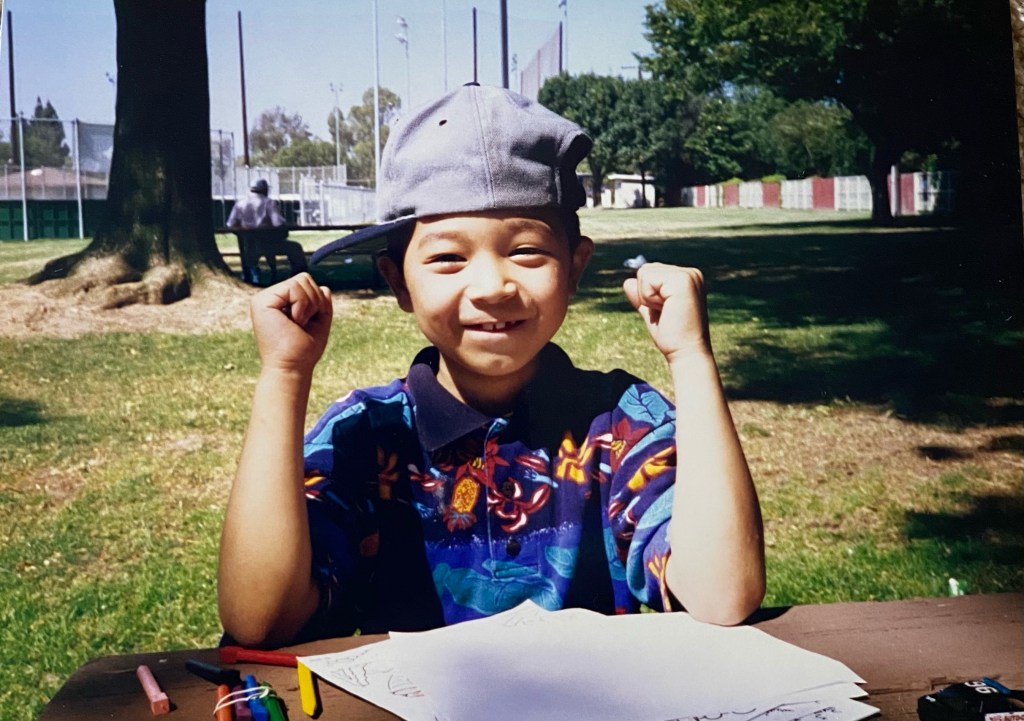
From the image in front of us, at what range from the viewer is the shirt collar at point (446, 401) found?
4.77 feet

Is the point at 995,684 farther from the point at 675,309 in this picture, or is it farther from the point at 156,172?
the point at 156,172

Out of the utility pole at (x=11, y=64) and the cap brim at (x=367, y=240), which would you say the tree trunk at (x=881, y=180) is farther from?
the utility pole at (x=11, y=64)

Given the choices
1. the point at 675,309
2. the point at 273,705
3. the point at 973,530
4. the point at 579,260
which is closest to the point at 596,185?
the point at 579,260

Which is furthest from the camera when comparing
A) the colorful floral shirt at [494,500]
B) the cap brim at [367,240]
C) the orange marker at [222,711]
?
the cap brim at [367,240]

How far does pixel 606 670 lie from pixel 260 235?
3.33ft

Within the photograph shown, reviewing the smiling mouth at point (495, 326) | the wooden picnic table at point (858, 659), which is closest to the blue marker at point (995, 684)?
A: the wooden picnic table at point (858, 659)

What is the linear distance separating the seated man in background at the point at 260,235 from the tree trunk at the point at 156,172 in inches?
2.7

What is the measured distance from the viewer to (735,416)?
78.7 inches

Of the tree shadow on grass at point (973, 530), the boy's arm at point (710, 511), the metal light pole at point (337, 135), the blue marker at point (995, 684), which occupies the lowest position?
the tree shadow on grass at point (973, 530)

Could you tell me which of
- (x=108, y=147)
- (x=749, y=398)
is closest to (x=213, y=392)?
(x=108, y=147)

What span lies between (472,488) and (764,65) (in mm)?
1232

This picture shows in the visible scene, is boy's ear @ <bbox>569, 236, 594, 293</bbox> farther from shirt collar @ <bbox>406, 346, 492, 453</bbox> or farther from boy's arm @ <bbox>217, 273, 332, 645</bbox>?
boy's arm @ <bbox>217, 273, 332, 645</bbox>

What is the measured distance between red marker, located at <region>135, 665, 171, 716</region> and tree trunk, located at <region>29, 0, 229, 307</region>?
93 cm

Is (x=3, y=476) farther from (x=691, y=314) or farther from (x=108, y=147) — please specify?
(x=691, y=314)
